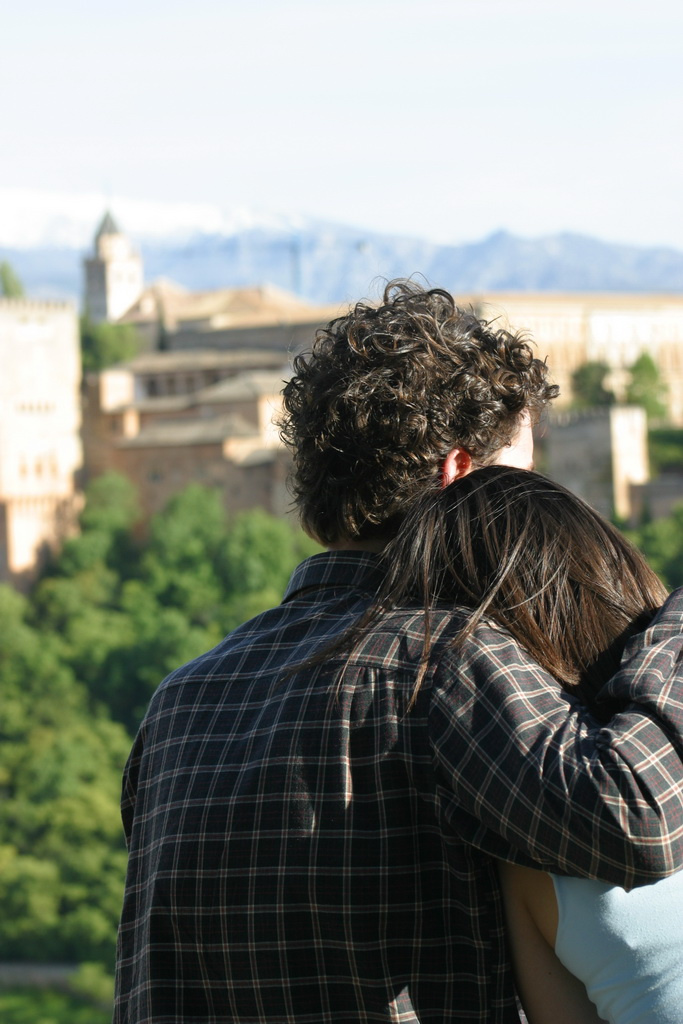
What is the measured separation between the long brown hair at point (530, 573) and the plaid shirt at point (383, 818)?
0.04 meters

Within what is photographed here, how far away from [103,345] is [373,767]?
1489 inches

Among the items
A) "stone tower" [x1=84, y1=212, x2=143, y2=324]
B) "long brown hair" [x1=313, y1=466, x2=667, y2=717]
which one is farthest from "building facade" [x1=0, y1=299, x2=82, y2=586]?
"long brown hair" [x1=313, y1=466, x2=667, y2=717]

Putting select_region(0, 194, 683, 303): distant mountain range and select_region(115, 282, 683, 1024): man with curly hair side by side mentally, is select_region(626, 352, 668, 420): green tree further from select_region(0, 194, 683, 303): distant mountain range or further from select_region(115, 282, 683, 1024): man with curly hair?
select_region(0, 194, 683, 303): distant mountain range

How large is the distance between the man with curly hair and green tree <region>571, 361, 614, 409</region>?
34512mm

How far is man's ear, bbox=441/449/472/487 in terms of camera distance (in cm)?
171

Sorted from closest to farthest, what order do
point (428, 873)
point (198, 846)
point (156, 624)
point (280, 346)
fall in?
1. point (428, 873)
2. point (198, 846)
3. point (156, 624)
4. point (280, 346)

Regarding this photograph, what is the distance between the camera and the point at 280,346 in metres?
38.9

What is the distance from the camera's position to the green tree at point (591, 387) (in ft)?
119

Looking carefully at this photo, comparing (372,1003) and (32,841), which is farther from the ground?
(372,1003)

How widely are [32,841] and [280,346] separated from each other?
1803cm

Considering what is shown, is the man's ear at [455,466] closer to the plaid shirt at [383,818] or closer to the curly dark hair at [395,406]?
the curly dark hair at [395,406]

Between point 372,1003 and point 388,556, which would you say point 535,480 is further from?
point 372,1003

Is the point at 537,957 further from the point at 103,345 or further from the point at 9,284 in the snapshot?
the point at 9,284

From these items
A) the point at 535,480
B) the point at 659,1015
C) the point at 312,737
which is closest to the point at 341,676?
the point at 312,737
